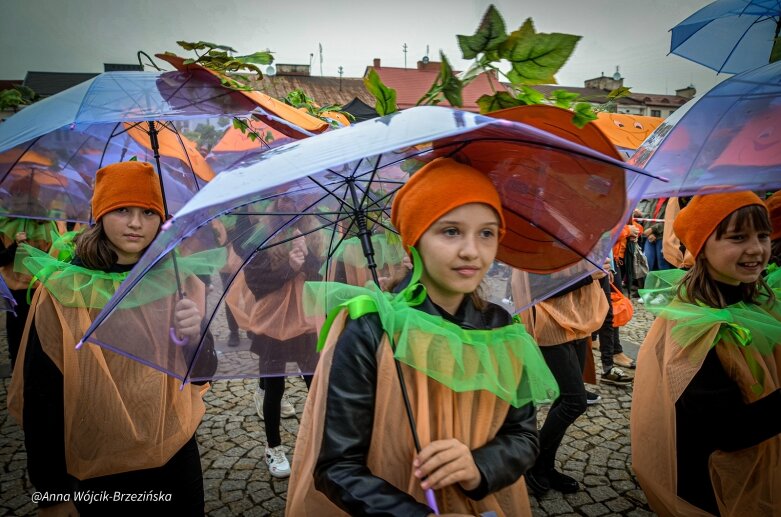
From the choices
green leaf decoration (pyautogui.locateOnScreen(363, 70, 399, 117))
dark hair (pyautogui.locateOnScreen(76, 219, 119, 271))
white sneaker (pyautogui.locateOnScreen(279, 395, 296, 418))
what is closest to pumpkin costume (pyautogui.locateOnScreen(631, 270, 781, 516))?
green leaf decoration (pyautogui.locateOnScreen(363, 70, 399, 117))

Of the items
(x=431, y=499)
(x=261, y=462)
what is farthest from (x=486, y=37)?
(x=261, y=462)

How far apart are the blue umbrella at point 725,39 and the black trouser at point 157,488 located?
13.3ft

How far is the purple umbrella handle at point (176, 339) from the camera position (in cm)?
211

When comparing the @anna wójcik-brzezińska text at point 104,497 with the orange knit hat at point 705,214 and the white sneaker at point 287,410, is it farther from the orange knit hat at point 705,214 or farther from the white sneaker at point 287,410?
the orange knit hat at point 705,214

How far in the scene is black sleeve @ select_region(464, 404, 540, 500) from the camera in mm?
1482

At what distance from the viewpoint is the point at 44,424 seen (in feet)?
7.14

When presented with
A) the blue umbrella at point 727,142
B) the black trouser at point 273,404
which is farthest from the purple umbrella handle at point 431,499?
the black trouser at point 273,404

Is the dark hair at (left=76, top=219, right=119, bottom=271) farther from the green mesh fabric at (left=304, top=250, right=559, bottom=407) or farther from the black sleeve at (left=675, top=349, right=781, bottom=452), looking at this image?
the black sleeve at (left=675, top=349, right=781, bottom=452)

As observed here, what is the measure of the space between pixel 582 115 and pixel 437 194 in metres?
0.49

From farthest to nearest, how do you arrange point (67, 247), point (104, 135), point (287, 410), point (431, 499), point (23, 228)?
point (23, 228)
point (287, 410)
point (104, 135)
point (67, 247)
point (431, 499)

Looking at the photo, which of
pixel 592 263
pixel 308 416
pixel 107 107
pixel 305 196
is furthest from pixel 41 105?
pixel 592 263

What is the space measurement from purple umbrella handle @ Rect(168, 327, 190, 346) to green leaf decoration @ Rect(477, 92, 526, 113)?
159 cm

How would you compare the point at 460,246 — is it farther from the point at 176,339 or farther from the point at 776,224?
the point at 776,224

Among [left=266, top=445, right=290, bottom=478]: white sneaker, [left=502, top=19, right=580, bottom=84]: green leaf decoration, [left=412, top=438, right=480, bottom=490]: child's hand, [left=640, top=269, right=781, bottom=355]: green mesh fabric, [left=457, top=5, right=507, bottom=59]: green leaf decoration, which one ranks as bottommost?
[left=266, top=445, right=290, bottom=478]: white sneaker
